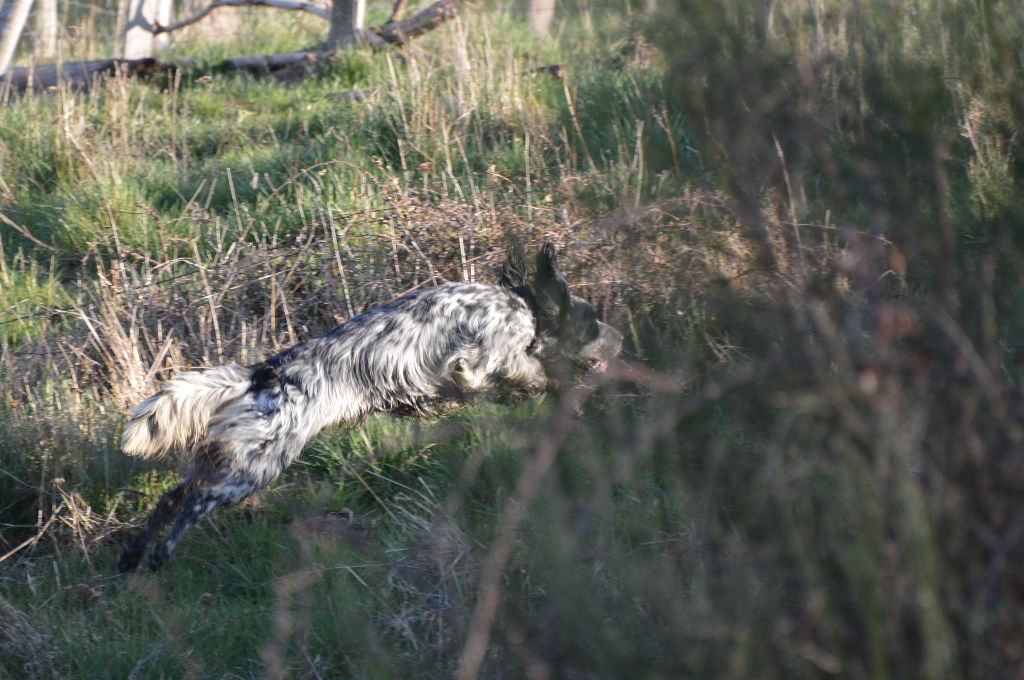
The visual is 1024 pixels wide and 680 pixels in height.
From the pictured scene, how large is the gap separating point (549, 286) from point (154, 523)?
72.4 inches

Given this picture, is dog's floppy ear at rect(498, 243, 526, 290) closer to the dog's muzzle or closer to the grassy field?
the grassy field

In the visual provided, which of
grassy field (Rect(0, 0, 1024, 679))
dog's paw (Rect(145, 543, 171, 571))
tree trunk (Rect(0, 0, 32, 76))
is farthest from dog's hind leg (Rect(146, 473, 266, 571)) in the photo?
tree trunk (Rect(0, 0, 32, 76))

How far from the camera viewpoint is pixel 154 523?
4285 mm

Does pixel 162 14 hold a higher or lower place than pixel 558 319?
higher

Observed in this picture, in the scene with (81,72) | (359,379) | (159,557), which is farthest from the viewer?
(81,72)

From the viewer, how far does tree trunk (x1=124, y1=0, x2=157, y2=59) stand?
1023 centimetres

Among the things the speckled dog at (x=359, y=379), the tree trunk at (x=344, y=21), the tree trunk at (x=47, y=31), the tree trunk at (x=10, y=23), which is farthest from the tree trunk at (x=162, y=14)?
the speckled dog at (x=359, y=379)

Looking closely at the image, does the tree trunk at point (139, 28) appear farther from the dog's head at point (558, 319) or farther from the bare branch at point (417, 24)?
the dog's head at point (558, 319)

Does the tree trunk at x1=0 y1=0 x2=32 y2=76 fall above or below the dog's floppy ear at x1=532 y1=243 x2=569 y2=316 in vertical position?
above

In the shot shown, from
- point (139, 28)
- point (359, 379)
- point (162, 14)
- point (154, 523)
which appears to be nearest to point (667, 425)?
point (359, 379)

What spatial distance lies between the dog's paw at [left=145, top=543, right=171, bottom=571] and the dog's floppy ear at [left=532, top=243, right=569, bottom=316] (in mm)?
1800

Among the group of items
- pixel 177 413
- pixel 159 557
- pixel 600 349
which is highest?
pixel 600 349

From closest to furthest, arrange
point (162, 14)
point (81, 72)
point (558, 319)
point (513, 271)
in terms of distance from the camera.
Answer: point (558, 319)
point (513, 271)
point (81, 72)
point (162, 14)

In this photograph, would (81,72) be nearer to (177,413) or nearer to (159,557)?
(177,413)
